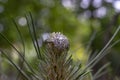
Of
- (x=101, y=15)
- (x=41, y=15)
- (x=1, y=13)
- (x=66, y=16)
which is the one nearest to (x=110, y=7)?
(x=101, y=15)

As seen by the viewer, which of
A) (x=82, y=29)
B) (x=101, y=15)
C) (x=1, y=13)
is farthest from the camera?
(x=82, y=29)

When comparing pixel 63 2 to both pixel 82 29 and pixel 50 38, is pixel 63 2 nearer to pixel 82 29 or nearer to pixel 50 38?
pixel 82 29

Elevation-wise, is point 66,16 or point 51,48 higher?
point 66,16

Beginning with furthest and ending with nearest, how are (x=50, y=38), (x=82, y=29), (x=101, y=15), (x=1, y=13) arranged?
(x=82, y=29)
(x=101, y=15)
(x=1, y=13)
(x=50, y=38)

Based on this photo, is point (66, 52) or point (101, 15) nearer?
point (66, 52)

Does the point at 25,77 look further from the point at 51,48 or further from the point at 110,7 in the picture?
the point at 110,7

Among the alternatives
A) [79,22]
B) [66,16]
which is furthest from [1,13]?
[79,22]

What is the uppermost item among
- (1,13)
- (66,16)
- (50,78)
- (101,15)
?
(1,13)

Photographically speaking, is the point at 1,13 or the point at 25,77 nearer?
the point at 25,77

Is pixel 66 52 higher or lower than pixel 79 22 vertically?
lower
